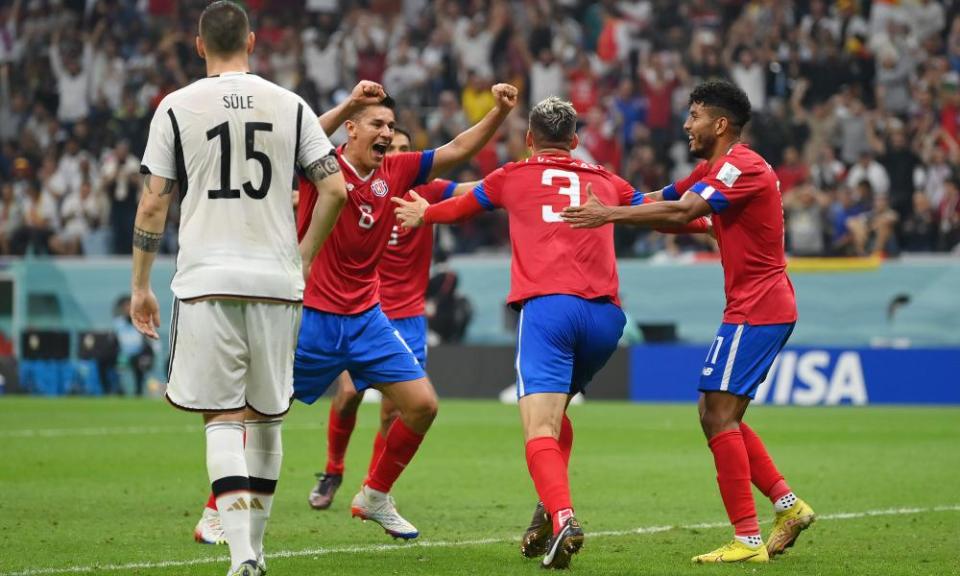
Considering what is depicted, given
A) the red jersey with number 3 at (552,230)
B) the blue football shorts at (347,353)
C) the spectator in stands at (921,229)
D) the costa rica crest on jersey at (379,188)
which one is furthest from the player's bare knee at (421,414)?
the spectator in stands at (921,229)

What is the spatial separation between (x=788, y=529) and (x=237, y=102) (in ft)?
11.8

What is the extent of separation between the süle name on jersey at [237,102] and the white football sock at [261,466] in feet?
4.68

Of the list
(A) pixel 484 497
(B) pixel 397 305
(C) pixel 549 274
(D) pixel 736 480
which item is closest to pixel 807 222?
(A) pixel 484 497

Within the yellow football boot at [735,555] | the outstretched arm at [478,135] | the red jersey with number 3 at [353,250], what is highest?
the outstretched arm at [478,135]

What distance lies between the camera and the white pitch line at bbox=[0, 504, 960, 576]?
272 inches

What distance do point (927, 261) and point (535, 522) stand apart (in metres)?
14.5

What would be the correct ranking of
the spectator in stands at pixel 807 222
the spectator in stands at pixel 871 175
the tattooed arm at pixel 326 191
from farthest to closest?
the spectator in stands at pixel 871 175, the spectator in stands at pixel 807 222, the tattooed arm at pixel 326 191

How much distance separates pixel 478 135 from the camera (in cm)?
838

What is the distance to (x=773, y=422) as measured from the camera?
683 inches

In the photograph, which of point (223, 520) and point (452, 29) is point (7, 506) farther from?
point (452, 29)

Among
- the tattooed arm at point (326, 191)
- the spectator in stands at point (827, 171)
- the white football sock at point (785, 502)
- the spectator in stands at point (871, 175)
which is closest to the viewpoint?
the tattooed arm at point (326, 191)

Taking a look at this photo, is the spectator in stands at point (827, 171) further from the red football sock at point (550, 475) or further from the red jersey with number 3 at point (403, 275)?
the red football sock at point (550, 475)

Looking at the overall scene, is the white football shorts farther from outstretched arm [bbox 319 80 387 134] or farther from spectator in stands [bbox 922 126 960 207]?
spectator in stands [bbox 922 126 960 207]

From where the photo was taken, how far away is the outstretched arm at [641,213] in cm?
702
